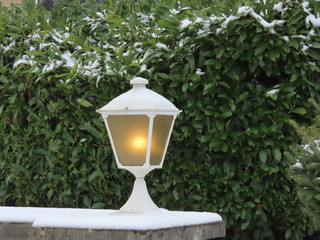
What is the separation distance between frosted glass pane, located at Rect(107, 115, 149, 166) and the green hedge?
1.60 metres

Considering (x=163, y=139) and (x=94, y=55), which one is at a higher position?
(x=163, y=139)

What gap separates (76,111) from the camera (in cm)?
609

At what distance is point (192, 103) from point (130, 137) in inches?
64.9

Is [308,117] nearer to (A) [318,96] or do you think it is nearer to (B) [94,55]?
(A) [318,96]

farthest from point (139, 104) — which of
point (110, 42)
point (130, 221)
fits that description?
point (110, 42)

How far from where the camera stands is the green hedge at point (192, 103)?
5.57m

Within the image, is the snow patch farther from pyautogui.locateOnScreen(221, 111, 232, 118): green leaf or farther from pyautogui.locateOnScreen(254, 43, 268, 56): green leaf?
pyautogui.locateOnScreen(254, 43, 268, 56): green leaf

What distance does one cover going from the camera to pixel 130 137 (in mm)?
4102

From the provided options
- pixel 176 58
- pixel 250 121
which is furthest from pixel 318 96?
pixel 176 58

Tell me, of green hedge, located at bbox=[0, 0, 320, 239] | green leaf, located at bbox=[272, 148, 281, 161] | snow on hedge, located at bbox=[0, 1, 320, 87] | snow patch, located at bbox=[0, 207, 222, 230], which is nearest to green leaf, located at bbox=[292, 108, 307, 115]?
green hedge, located at bbox=[0, 0, 320, 239]

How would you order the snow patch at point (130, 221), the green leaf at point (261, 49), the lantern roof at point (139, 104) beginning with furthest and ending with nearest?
the green leaf at point (261, 49)
the lantern roof at point (139, 104)
the snow patch at point (130, 221)

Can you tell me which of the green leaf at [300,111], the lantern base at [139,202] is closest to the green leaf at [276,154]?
the green leaf at [300,111]

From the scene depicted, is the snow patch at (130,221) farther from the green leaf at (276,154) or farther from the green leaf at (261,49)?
the green leaf at (261,49)

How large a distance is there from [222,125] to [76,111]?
50.5 inches
